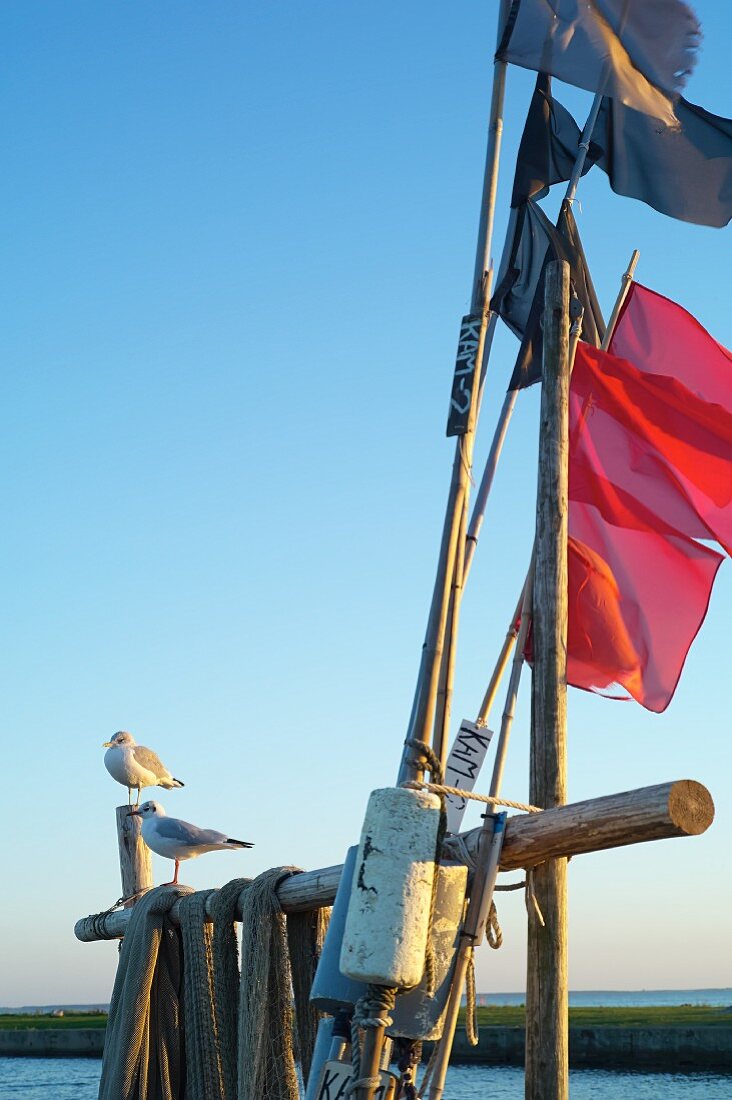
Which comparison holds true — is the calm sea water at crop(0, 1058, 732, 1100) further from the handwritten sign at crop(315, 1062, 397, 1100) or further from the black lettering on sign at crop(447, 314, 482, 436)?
the handwritten sign at crop(315, 1062, 397, 1100)

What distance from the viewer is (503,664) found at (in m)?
6.13

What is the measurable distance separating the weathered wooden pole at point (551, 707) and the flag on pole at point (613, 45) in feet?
5.33

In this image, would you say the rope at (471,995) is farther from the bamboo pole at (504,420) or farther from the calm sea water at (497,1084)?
the calm sea water at (497,1084)

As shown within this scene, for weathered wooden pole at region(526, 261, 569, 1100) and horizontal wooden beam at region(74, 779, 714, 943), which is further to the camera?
weathered wooden pole at region(526, 261, 569, 1100)

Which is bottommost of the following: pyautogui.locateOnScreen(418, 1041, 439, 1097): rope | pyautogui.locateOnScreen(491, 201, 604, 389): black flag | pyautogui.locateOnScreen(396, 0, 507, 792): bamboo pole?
pyautogui.locateOnScreen(418, 1041, 439, 1097): rope

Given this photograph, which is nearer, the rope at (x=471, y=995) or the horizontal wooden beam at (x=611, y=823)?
the horizontal wooden beam at (x=611, y=823)

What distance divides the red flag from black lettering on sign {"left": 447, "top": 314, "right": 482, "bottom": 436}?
5.28 ft

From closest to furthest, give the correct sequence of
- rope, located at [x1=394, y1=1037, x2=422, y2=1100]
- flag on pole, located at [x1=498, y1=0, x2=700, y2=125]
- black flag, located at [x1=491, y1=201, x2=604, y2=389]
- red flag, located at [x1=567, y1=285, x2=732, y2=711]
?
rope, located at [x1=394, y1=1037, x2=422, y2=1100], flag on pole, located at [x1=498, y1=0, x2=700, y2=125], red flag, located at [x1=567, y1=285, x2=732, y2=711], black flag, located at [x1=491, y1=201, x2=604, y2=389]

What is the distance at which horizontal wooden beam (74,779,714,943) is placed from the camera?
3.71 meters

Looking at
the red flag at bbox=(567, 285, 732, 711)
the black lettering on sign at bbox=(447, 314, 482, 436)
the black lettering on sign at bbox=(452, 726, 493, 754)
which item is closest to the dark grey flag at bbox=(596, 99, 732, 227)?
the red flag at bbox=(567, 285, 732, 711)

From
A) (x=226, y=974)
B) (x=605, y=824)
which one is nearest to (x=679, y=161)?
(x=605, y=824)

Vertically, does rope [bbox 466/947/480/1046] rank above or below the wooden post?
below

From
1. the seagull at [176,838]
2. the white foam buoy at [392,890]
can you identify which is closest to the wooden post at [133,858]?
the seagull at [176,838]

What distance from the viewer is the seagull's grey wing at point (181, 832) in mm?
7141
